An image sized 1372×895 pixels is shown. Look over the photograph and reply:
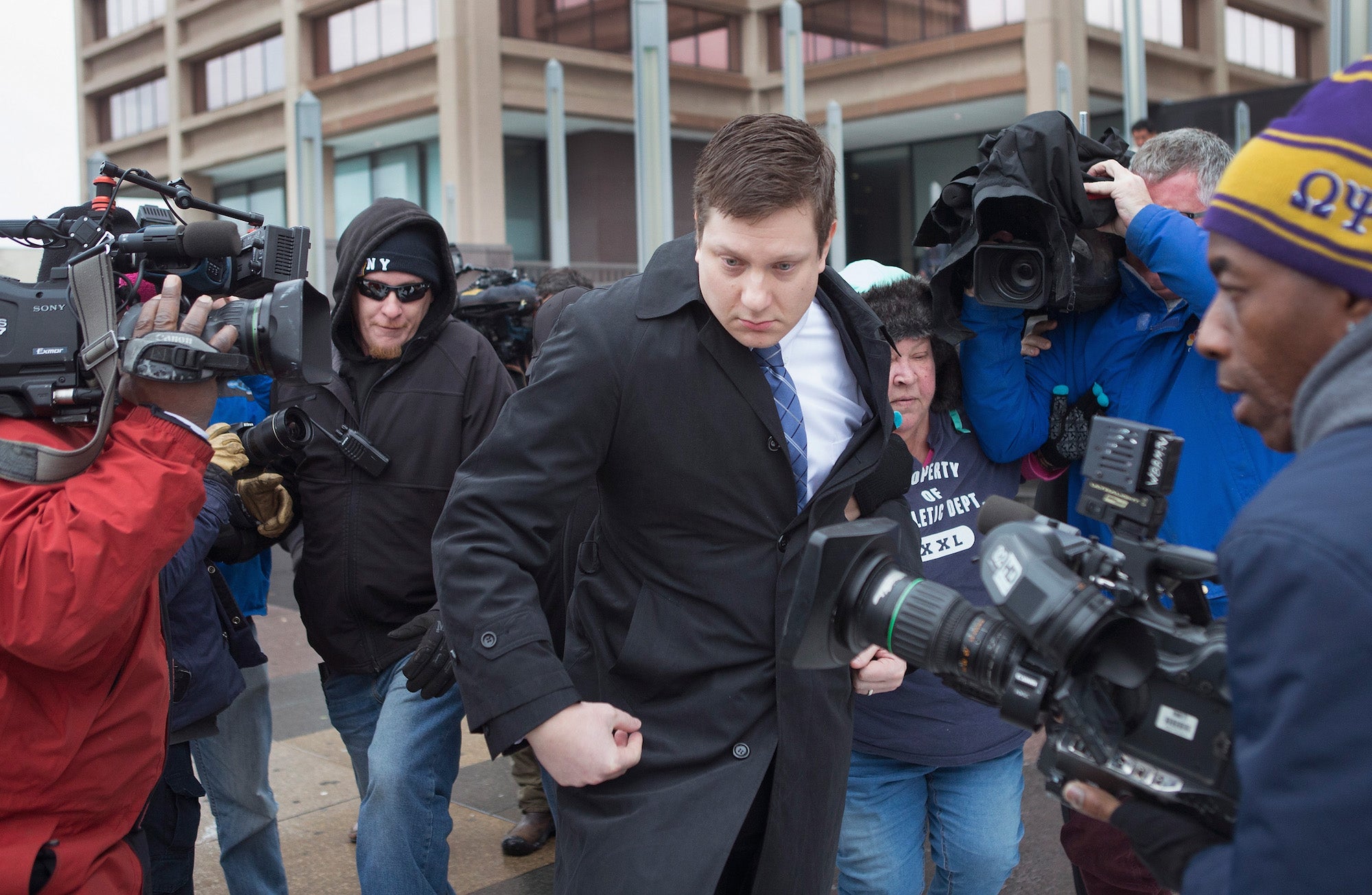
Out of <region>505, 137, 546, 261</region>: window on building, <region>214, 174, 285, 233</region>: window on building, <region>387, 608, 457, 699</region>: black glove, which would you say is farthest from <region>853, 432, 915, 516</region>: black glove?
<region>214, 174, 285, 233</region>: window on building

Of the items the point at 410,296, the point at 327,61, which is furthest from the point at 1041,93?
the point at 410,296

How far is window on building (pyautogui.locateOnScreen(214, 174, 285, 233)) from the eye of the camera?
37.2 m

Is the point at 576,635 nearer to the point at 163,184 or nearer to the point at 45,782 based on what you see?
the point at 45,782

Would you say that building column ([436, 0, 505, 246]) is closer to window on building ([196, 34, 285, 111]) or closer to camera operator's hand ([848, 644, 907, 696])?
window on building ([196, 34, 285, 111])

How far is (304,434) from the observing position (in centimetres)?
344

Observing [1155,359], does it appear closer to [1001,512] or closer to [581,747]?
[1001,512]

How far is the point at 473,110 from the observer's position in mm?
28094

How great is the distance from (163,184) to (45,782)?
1.62m

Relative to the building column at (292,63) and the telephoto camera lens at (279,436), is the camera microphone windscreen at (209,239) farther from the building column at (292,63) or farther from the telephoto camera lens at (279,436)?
the building column at (292,63)

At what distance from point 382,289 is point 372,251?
122mm

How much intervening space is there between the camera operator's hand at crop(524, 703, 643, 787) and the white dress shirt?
2.14 feet

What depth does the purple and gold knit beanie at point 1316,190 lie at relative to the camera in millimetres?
1378

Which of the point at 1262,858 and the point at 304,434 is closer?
the point at 1262,858

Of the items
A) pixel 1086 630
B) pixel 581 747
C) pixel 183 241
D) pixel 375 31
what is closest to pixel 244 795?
pixel 183 241
